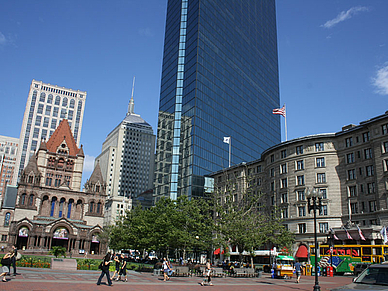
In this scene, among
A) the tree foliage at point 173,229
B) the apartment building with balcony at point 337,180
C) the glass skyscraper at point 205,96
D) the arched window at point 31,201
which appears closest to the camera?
the tree foliage at point 173,229

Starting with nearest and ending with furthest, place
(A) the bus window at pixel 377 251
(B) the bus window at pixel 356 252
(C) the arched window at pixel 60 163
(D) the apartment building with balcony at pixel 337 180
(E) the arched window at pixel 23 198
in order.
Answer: (A) the bus window at pixel 377 251
(B) the bus window at pixel 356 252
(D) the apartment building with balcony at pixel 337 180
(E) the arched window at pixel 23 198
(C) the arched window at pixel 60 163

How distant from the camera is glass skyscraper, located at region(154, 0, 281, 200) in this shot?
83.0m

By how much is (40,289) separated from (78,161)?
93.8 m

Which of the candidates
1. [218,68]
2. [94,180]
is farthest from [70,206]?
[218,68]

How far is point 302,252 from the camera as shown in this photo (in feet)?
178

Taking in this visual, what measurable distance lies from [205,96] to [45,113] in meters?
105

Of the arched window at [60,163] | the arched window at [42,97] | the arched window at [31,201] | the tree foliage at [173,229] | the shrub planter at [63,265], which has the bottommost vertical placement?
the shrub planter at [63,265]

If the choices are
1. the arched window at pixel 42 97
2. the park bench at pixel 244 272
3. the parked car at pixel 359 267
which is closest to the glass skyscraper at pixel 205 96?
the park bench at pixel 244 272

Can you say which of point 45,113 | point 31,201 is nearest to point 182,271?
point 31,201

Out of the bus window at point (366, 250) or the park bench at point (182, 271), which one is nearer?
the park bench at point (182, 271)

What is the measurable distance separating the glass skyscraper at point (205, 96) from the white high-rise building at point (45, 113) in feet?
280

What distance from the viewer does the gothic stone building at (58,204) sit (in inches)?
3383

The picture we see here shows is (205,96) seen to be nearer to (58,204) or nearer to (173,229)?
(173,229)

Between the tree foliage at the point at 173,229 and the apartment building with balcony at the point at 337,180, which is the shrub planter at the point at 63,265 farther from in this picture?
the apartment building with balcony at the point at 337,180
